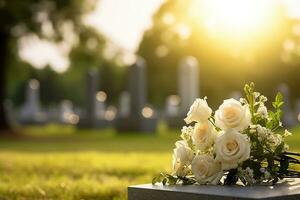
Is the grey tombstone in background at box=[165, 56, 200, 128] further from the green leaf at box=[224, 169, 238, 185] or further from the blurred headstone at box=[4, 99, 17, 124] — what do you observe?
the green leaf at box=[224, 169, 238, 185]

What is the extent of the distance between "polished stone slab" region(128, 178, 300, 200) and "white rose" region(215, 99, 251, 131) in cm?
43

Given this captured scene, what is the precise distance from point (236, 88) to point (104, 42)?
744 inches

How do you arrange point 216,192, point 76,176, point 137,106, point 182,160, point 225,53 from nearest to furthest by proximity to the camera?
point 216,192 < point 182,160 < point 76,176 < point 137,106 < point 225,53

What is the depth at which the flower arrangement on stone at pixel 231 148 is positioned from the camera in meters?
4.54

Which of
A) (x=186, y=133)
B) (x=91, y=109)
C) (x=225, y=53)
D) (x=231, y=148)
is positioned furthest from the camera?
(x=225, y=53)

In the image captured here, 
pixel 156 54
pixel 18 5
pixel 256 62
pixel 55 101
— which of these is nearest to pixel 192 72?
pixel 18 5

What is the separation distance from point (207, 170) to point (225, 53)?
4453 cm

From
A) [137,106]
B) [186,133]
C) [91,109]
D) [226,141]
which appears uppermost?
[91,109]

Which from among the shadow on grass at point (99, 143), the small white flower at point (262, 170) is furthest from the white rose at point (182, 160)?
the shadow on grass at point (99, 143)

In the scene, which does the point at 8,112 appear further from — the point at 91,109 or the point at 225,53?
the point at 225,53

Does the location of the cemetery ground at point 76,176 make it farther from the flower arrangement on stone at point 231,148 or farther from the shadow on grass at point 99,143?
the shadow on grass at point 99,143

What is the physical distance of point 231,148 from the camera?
4.54m

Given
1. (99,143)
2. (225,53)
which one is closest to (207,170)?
(99,143)

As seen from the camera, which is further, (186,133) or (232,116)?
(186,133)
